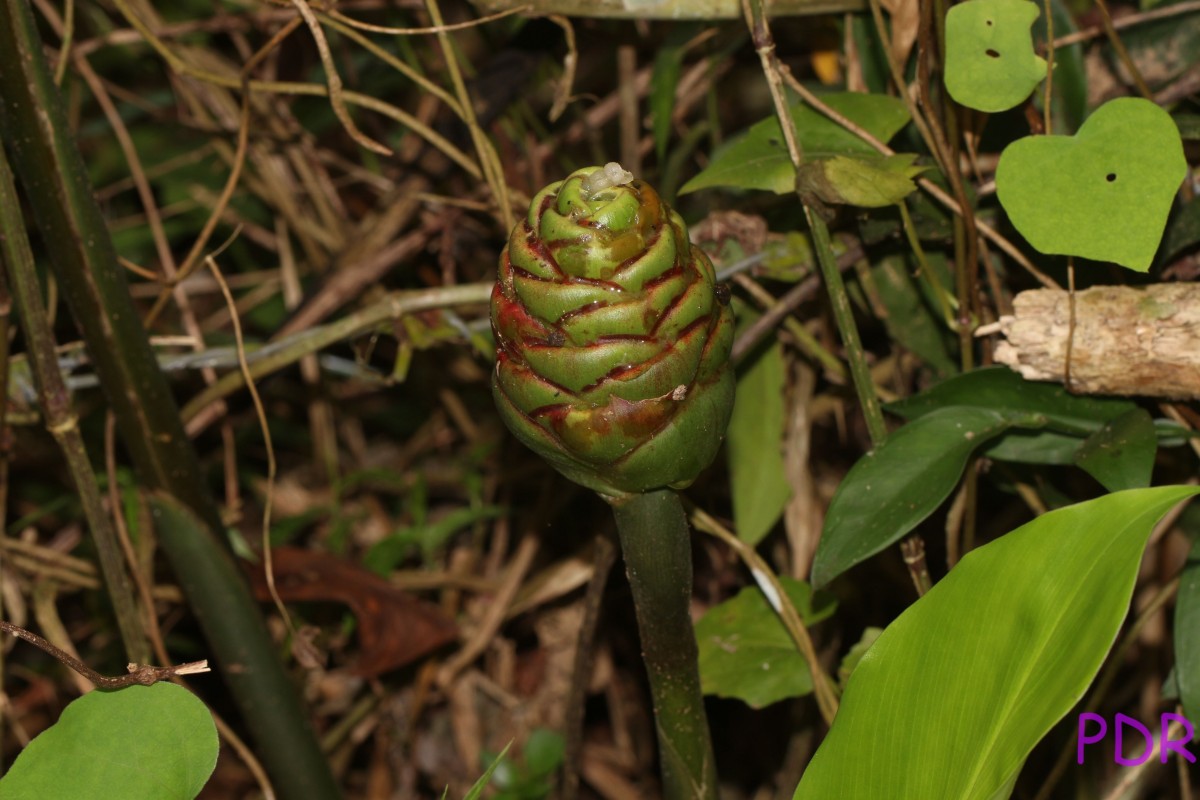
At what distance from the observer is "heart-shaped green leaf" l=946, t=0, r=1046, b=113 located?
0.91 m

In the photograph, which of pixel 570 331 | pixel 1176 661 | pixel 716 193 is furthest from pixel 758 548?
pixel 570 331

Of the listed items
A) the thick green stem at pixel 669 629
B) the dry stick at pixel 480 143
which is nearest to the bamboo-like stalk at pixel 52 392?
the dry stick at pixel 480 143

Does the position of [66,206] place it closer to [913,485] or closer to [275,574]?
[275,574]

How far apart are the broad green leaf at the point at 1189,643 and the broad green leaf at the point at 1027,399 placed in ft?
0.41

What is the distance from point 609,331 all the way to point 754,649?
0.59 meters

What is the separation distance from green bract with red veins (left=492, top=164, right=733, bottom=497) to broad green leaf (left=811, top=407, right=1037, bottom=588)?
0.90 feet

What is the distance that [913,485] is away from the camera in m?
0.95

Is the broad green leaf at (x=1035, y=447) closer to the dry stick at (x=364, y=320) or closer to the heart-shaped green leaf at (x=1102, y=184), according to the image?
the heart-shaped green leaf at (x=1102, y=184)

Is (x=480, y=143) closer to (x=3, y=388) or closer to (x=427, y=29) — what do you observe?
(x=427, y=29)

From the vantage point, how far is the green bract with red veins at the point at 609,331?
0.61m

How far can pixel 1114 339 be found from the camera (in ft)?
3.06

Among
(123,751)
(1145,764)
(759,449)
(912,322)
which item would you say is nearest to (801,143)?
(912,322)

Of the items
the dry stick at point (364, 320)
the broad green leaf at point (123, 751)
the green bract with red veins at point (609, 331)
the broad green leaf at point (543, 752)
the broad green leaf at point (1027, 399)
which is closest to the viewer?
Result: the green bract with red veins at point (609, 331)

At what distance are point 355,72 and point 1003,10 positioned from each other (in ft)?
3.26
